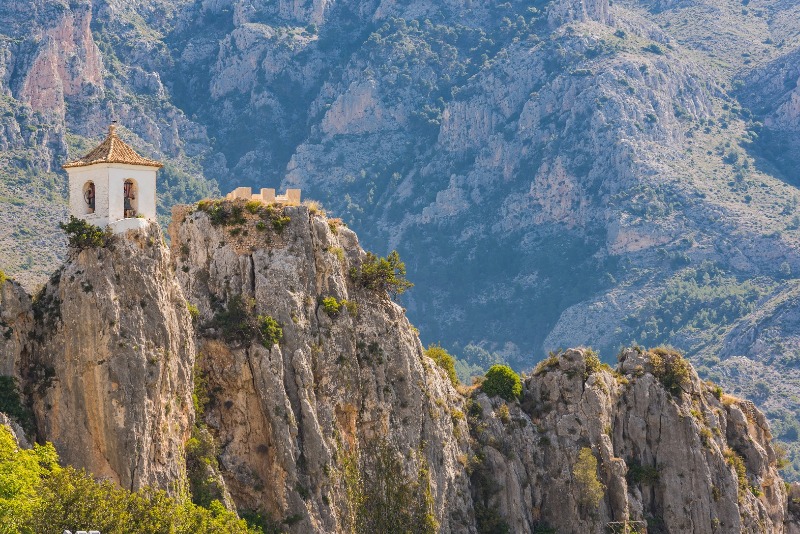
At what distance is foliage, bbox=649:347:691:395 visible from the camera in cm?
11800

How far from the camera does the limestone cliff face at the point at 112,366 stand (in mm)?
77312

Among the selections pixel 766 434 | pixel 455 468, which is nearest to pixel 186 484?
pixel 455 468

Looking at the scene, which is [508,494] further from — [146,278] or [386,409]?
[146,278]

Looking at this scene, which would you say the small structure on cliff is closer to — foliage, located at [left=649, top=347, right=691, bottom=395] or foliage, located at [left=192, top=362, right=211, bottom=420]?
foliage, located at [left=192, top=362, right=211, bottom=420]

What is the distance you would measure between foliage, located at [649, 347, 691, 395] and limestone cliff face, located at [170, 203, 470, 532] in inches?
802

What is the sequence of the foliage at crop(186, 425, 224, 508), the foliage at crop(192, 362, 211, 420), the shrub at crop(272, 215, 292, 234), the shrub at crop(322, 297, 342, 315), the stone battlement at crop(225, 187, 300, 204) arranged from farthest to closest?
→ the stone battlement at crop(225, 187, 300, 204)
the shrub at crop(322, 297, 342, 315)
the shrub at crop(272, 215, 292, 234)
the foliage at crop(192, 362, 211, 420)
the foliage at crop(186, 425, 224, 508)

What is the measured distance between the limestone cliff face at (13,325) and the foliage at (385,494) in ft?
77.9

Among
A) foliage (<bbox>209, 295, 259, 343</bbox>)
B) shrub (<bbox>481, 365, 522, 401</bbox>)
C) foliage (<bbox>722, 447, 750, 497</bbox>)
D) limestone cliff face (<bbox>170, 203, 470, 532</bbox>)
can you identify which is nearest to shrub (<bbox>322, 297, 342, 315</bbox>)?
limestone cliff face (<bbox>170, 203, 470, 532</bbox>)

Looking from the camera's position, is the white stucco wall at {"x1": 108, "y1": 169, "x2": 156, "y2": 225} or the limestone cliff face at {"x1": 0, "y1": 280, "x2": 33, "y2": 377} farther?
the white stucco wall at {"x1": 108, "y1": 169, "x2": 156, "y2": 225}

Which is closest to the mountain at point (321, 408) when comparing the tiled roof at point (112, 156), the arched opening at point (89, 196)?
the arched opening at point (89, 196)

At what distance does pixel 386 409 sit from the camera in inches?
3912

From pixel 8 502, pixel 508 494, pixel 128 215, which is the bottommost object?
pixel 8 502

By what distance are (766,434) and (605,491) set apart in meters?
22.7

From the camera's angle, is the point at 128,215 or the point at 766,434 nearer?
the point at 128,215
